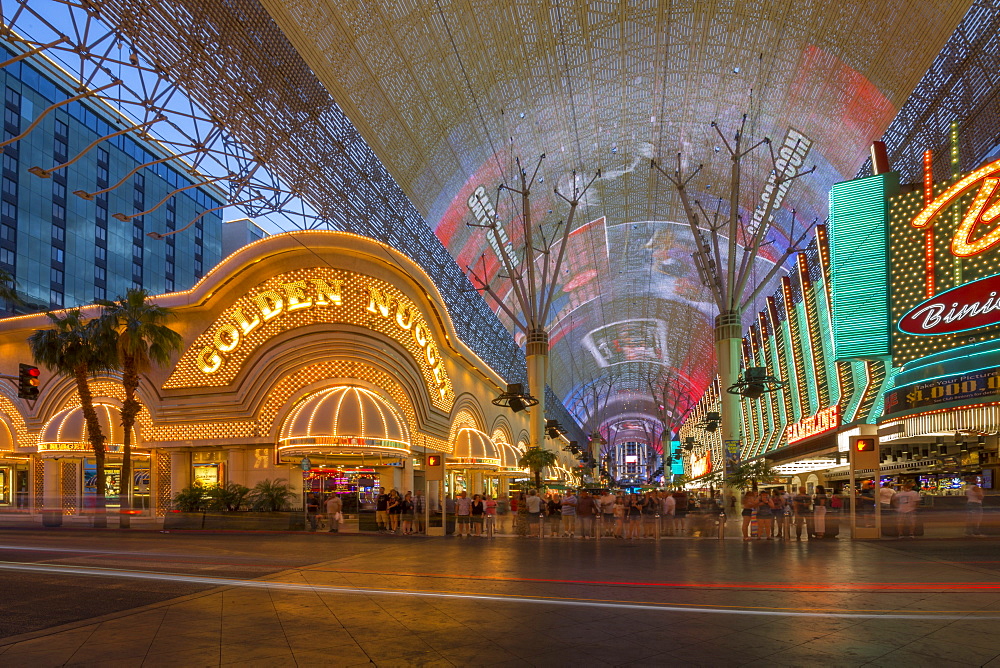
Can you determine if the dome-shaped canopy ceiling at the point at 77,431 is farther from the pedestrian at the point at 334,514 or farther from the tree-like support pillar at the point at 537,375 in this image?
the tree-like support pillar at the point at 537,375

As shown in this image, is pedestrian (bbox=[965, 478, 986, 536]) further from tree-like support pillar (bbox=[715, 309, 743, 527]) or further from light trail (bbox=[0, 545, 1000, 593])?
tree-like support pillar (bbox=[715, 309, 743, 527])

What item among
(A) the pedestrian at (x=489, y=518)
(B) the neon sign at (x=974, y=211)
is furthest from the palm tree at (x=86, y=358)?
(B) the neon sign at (x=974, y=211)

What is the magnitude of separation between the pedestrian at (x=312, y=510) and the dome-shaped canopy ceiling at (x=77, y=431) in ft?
26.7

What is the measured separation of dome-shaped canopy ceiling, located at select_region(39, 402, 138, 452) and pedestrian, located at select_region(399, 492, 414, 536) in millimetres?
13732

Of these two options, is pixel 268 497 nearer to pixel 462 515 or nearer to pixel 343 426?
pixel 343 426

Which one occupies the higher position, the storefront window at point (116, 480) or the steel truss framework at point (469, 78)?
the steel truss framework at point (469, 78)

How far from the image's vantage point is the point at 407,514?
2769 cm

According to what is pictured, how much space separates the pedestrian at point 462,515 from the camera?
88.6 feet

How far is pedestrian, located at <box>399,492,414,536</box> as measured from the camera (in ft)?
89.7

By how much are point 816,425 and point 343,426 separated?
23.1 meters

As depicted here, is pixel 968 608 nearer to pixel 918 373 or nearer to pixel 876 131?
pixel 918 373

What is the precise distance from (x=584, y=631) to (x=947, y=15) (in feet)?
97.2

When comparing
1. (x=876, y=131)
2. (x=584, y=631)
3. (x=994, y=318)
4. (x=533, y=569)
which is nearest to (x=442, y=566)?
(x=533, y=569)

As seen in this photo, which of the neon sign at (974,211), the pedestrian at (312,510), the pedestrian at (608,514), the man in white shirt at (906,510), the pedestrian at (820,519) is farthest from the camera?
the pedestrian at (312,510)
